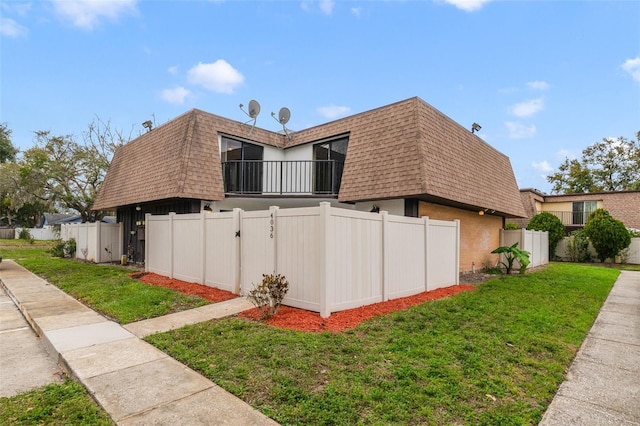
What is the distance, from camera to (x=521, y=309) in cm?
705

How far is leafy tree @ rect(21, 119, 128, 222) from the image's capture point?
24734 mm

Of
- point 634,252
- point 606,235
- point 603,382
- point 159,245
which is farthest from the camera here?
point 634,252

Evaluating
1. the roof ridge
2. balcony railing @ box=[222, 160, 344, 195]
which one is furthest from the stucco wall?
the roof ridge

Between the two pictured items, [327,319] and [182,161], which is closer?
[327,319]

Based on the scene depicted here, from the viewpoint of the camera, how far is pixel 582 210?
1025 inches

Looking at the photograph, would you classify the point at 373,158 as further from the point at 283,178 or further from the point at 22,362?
the point at 22,362

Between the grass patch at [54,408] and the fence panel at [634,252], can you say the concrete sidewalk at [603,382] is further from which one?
the fence panel at [634,252]

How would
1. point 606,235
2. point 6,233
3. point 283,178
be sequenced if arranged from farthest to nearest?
point 6,233 → point 606,235 → point 283,178

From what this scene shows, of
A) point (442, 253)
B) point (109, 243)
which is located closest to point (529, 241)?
point (442, 253)

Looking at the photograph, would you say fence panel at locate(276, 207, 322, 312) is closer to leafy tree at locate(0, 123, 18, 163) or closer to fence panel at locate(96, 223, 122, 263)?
fence panel at locate(96, 223, 122, 263)

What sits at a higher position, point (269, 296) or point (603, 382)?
point (269, 296)

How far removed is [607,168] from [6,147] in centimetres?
5951

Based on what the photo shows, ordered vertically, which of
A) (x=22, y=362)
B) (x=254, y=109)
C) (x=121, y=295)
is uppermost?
(x=254, y=109)

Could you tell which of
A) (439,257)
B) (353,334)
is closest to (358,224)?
(353,334)
